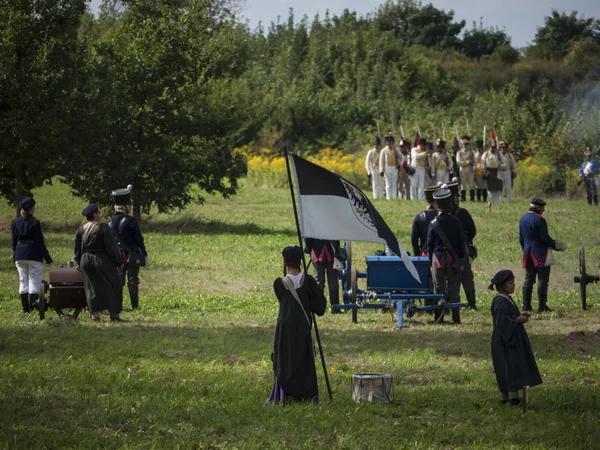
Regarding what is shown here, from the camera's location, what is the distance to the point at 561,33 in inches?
2803

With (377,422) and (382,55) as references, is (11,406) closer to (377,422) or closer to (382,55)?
(377,422)

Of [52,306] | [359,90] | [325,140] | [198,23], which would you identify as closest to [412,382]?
[52,306]

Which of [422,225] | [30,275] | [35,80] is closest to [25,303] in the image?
[30,275]

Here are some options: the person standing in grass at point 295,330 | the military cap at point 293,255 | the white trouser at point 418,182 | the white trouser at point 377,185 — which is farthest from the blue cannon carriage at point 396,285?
the white trouser at point 377,185

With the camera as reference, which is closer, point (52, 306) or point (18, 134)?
point (52, 306)

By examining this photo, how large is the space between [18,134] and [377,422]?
1856cm

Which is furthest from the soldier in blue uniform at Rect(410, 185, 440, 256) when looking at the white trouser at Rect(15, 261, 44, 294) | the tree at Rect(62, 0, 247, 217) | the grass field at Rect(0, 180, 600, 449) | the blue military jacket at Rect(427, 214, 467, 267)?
the tree at Rect(62, 0, 247, 217)

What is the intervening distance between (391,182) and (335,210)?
86.2 ft

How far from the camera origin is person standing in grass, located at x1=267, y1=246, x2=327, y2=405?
374 inches

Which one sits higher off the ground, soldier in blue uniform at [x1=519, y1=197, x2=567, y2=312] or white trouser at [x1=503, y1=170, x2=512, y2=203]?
white trouser at [x1=503, y1=170, x2=512, y2=203]

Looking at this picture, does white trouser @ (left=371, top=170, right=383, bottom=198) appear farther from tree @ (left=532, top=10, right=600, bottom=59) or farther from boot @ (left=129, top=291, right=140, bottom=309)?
tree @ (left=532, top=10, right=600, bottom=59)

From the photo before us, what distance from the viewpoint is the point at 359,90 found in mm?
59562

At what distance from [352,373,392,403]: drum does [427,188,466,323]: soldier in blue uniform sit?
18.7ft

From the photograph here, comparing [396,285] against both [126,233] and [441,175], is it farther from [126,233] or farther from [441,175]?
[441,175]
